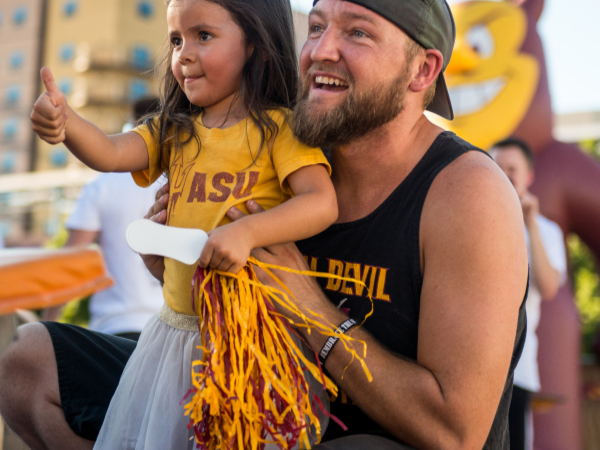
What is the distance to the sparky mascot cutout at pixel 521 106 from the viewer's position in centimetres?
471

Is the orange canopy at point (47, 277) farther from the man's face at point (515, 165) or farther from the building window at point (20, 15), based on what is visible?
the building window at point (20, 15)

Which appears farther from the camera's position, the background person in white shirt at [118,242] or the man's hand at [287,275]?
the background person in white shirt at [118,242]

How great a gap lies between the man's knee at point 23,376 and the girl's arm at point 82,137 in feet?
1.85

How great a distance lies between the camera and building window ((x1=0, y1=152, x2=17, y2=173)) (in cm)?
2633

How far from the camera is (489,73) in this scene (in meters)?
4.90

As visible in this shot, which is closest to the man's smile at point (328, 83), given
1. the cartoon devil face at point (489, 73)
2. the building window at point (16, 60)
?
the cartoon devil face at point (489, 73)

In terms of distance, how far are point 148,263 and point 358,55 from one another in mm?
884

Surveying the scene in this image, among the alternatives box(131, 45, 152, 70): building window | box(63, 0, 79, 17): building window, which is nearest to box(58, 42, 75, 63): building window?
box(63, 0, 79, 17): building window

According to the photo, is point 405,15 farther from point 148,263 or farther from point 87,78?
point 87,78

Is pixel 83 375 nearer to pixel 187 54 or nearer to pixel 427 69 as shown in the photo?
pixel 187 54

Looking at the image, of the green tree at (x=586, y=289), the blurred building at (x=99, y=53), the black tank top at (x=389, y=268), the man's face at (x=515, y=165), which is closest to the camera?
the black tank top at (x=389, y=268)

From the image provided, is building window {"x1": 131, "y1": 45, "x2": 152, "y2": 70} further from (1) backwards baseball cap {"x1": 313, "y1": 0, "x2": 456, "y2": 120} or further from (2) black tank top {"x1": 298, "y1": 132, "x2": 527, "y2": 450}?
(2) black tank top {"x1": 298, "y1": 132, "x2": 527, "y2": 450}

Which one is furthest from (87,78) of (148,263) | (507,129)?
(148,263)

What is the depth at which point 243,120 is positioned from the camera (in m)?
1.69
